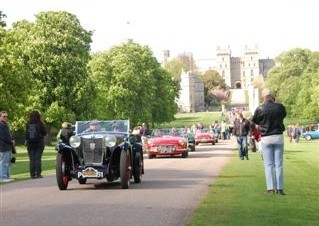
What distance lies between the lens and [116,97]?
2987 inches

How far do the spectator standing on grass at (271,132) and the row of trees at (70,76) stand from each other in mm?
30317

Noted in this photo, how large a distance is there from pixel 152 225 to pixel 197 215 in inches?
43.8

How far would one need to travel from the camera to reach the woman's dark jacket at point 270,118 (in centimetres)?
1306

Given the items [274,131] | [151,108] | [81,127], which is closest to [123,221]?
[274,131]

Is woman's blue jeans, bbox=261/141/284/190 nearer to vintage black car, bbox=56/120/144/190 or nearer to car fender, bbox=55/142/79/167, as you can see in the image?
vintage black car, bbox=56/120/144/190

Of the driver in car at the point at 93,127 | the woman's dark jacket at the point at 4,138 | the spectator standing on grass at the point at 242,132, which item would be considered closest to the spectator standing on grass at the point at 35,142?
the woman's dark jacket at the point at 4,138

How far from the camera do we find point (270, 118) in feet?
43.0

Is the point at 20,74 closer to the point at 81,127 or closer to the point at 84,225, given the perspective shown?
the point at 81,127

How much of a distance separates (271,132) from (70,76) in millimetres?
48103

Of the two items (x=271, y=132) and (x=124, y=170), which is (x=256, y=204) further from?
(x=124, y=170)

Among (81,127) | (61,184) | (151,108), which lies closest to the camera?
(61,184)

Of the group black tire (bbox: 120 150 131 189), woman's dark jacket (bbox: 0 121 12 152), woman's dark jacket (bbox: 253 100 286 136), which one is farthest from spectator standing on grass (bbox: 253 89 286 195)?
woman's dark jacket (bbox: 0 121 12 152)

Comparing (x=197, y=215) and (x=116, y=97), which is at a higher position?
(x=116, y=97)

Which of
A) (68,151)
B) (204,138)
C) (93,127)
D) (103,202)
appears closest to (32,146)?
(93,127)
